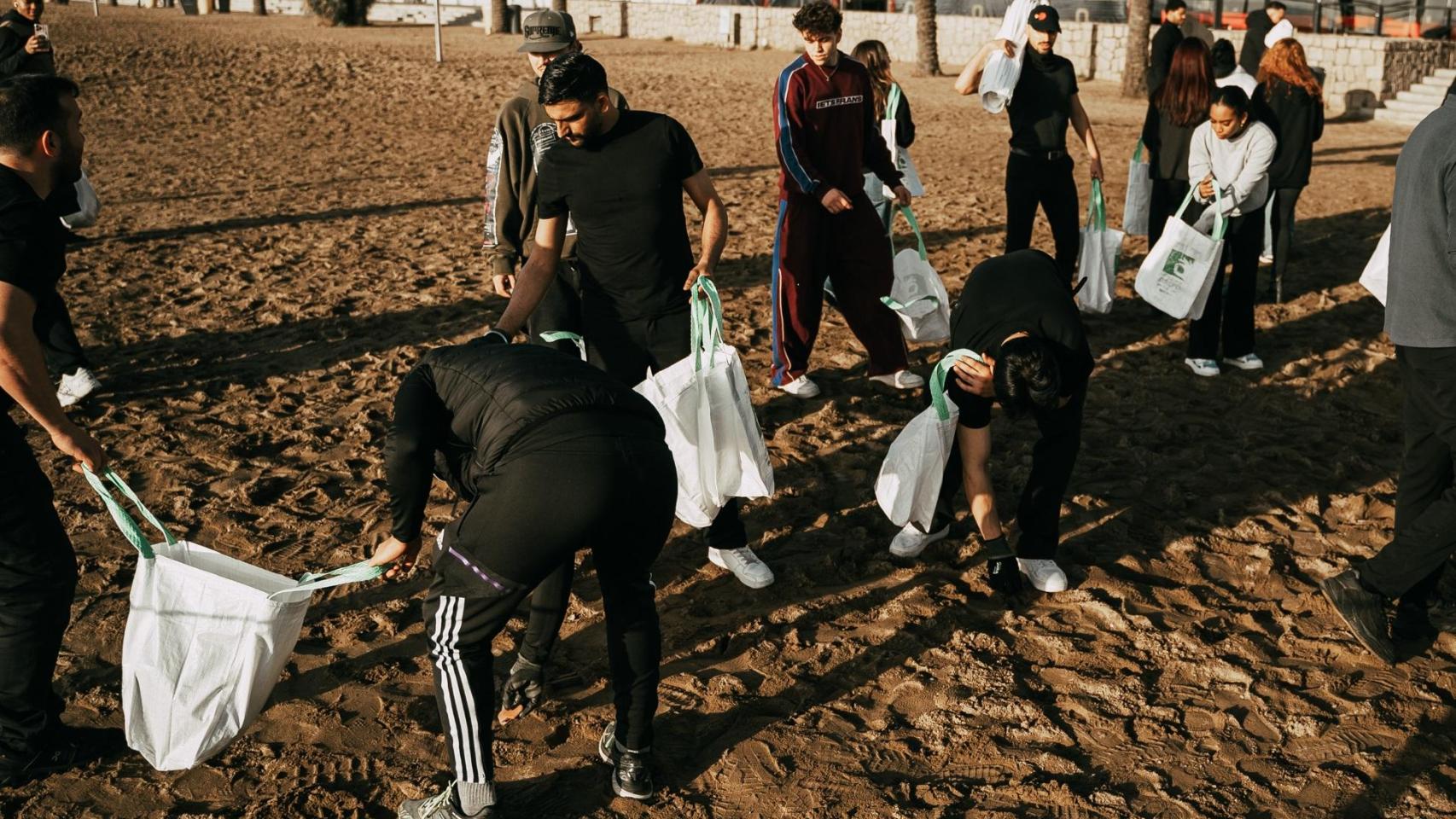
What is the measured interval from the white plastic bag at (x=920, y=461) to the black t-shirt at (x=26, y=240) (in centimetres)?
277

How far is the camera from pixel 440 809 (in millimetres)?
3320

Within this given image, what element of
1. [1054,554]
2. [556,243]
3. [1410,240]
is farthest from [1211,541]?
[556,243]

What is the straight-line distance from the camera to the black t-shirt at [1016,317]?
13.6 ft

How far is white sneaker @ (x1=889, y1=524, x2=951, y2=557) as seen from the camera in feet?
16.3

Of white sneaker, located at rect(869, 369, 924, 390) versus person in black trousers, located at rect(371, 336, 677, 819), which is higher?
person in black trousers, located at rect(371, 336, 677, 819)

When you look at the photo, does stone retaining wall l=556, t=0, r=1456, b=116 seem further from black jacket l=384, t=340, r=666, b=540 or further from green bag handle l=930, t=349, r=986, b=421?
black jacket l=384, t=340, r=666, b=540

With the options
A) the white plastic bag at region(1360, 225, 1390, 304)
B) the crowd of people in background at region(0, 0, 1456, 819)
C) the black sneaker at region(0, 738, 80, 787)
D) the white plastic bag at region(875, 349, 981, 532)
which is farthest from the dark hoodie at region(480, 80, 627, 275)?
the white plastic bag at region(1360, 225, 1390, 304)

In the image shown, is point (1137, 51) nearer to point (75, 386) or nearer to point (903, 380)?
point (903, 380)

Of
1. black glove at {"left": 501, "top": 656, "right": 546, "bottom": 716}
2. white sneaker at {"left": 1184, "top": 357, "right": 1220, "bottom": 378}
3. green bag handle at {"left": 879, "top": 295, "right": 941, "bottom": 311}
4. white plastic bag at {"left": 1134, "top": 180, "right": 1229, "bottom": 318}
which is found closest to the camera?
black glove at {"left": 501, "top": 656, "right": 546, "bottom": 716}

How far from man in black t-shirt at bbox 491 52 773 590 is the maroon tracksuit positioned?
1725 millimetres

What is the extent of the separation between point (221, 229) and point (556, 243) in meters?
7.13

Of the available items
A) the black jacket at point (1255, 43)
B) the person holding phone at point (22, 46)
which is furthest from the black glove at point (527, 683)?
the black jacket at point (1255, 43)

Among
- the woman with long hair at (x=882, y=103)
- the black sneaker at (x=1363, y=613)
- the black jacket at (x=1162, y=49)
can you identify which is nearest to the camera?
the black sneaker at (x=1363, y=613)

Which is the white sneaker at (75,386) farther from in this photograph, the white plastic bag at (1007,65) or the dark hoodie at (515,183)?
the white plastic bag at (1007,65)
